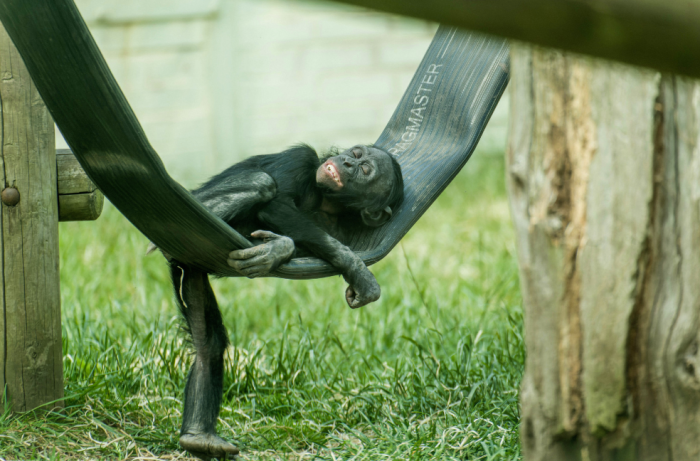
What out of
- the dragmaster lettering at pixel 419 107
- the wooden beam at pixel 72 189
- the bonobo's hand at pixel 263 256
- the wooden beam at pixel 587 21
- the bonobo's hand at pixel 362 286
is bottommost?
the bonobo's hand at pixel 362 286

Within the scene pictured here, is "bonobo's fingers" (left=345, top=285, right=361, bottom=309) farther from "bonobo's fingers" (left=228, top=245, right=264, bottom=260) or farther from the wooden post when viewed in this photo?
the wooden post

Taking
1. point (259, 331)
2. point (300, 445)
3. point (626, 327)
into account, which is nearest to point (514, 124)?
point (626, 327)

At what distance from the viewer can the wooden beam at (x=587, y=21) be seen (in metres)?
0.69

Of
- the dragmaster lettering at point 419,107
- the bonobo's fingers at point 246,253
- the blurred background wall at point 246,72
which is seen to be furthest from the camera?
the blurred background wall at point 246,72

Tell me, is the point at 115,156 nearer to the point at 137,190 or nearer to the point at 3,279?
the point at 137,190

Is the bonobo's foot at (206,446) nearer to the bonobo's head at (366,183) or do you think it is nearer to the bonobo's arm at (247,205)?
the bonobo's arm at (247,205)

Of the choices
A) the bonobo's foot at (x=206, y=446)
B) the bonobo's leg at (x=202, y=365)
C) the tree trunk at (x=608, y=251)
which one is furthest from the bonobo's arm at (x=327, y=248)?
the tree trunk at (x=608, y=251)

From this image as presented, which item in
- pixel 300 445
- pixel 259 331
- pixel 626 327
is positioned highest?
pixel 626 327

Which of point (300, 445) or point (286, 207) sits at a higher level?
point (286, 207)

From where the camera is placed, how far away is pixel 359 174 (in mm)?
3174

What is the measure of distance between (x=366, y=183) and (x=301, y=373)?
96cm

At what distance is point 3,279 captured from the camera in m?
2.54

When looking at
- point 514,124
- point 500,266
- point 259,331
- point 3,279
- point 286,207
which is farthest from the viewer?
point 500,266

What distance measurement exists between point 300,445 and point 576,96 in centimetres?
205
